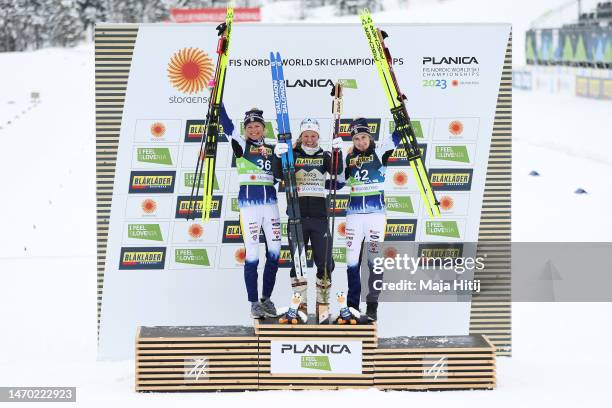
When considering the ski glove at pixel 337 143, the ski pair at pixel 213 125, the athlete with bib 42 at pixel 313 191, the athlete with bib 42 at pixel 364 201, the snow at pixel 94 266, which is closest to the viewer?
the snow at pixel 94 266

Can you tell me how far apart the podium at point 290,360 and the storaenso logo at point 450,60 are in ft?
8.75

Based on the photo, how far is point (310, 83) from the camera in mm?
9188

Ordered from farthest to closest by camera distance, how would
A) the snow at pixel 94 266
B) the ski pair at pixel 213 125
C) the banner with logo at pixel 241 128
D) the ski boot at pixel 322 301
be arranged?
the banner with logo at pixel 241 128 → the ski pair at pixel 213 125 → the ski boot at pixel 322 301 → the snow at pixel 94 266

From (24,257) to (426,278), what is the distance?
6833 mm

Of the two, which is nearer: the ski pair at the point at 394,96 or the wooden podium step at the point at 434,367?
the wooden podium step at the point at 434,367

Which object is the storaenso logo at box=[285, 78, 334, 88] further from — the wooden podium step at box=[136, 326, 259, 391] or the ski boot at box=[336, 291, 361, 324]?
the wooden podium step at box=[136, 326, 259, 391]

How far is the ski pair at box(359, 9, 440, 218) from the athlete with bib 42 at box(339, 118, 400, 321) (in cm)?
39

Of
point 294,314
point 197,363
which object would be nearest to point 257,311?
point 294,314

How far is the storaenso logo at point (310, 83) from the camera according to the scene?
9.17 m

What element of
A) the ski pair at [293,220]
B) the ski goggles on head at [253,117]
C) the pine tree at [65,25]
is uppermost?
the pine tree at [65,25]

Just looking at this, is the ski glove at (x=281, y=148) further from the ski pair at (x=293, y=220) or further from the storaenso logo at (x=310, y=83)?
the storaenso logo at (x=310, y=83)

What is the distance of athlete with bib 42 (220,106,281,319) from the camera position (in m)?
8.48

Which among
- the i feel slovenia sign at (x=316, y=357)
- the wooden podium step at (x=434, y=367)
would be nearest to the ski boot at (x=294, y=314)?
the i feel slovenia sign at (x=316, y=357)

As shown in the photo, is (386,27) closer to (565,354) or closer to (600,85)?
(565,354)
